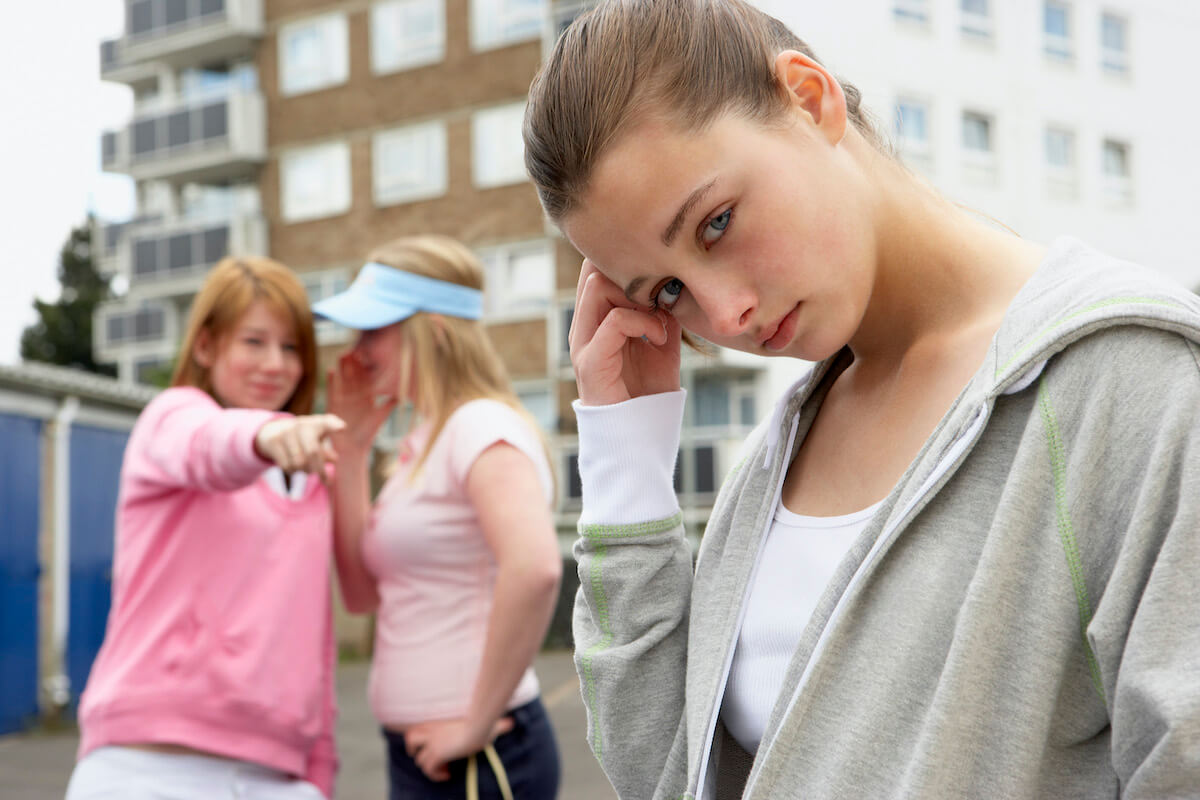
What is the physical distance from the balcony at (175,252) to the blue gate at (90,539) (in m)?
13.7

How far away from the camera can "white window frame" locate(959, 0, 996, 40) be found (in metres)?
21.8

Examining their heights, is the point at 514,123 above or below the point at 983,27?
below

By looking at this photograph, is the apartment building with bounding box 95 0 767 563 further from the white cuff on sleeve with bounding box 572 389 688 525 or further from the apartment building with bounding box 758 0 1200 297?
the white cuff on sleeve with bounding box 572 389 688 525

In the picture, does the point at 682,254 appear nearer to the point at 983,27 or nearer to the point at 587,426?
the point at 587,426

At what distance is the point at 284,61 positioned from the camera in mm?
24219

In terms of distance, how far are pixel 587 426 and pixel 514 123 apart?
66.0 ft

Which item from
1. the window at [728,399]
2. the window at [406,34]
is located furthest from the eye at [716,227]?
the window at [406,34]

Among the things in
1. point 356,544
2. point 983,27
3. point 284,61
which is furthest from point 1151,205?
point 356,544

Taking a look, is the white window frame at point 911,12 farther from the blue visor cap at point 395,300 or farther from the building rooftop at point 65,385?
the blue visor cap at point 395,300

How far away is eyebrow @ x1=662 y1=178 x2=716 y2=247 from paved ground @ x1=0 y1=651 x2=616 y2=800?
6.80m

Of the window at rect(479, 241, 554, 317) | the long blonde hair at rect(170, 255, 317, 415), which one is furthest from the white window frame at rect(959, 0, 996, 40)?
the long blonde hair at rect(170, 255, 317, 415)

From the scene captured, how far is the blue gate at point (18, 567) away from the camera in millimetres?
9875

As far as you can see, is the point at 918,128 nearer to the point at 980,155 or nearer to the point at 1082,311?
the point at 980,155

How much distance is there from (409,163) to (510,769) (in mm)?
20355
